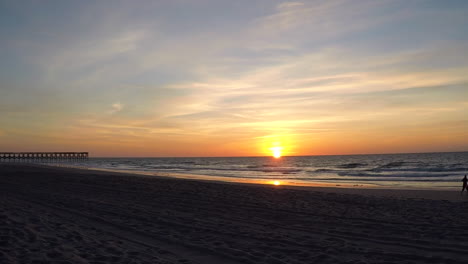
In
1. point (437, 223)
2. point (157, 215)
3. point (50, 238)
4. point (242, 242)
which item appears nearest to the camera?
point (50, 238)

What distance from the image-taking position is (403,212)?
11961mm

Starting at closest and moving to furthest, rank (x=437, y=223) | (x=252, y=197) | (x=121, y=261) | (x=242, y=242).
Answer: (x=121, y=261) < (x=242, y=242) < (x=437, y=223) < (x=252, y=197)

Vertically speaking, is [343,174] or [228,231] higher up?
[228,231]

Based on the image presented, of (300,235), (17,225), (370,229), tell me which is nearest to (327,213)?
(370,229)

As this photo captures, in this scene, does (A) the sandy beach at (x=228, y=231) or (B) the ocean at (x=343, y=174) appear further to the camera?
(B) the ocean at (x=343, y=174)

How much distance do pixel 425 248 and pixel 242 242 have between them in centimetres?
371

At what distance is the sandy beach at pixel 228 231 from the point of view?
6.40 meters

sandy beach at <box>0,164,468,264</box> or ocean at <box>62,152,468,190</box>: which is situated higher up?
sandy beach at <box>0,164,468,264</box>

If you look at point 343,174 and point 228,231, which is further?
point 343,174

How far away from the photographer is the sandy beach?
6.40 metres

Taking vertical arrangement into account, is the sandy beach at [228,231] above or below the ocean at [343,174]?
above

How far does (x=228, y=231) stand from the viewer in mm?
8672

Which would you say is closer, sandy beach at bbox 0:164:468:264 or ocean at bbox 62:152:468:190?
sandy beach at bbox 0:164:468:264

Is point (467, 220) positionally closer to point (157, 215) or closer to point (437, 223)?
point (437, 223)
